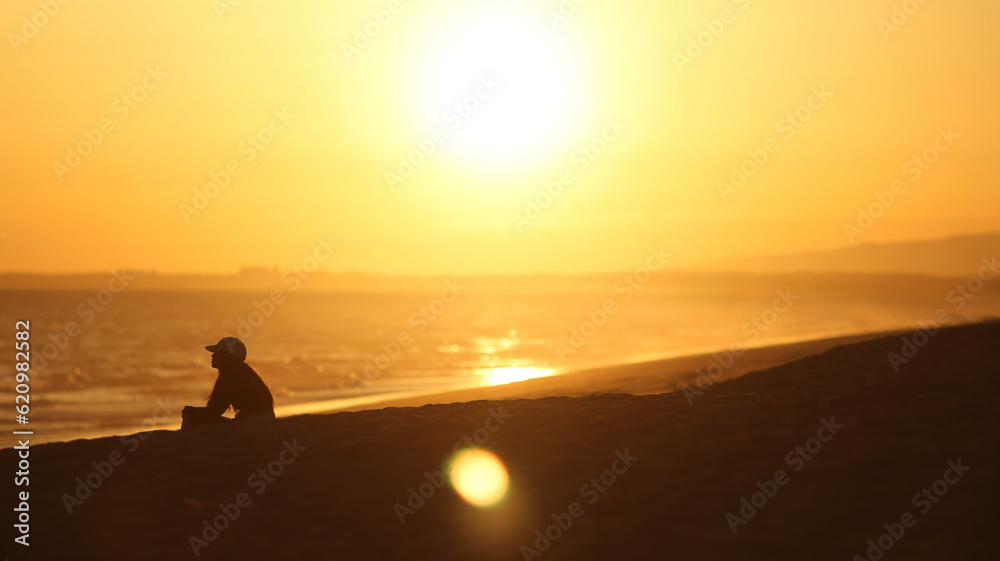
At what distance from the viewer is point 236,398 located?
10.4 metres

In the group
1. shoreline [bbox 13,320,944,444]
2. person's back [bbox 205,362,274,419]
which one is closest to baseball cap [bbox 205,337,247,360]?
person's back [bbox 205,362,274,419]

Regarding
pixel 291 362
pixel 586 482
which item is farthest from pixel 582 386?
pixel 291 362

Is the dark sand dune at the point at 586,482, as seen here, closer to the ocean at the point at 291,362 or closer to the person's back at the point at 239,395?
the person's back at the point at 239,395

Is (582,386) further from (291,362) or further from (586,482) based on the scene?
(291,362)

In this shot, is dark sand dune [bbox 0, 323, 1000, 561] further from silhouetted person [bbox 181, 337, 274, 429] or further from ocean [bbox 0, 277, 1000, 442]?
ocean [bbox 0, 277, 1000, 442]

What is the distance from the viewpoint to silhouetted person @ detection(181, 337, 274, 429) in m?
10.2

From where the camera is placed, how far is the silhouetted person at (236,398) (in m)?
10.2

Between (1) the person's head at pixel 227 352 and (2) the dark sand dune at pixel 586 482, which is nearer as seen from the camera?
(2) the dark sand dune at pixel 586 482

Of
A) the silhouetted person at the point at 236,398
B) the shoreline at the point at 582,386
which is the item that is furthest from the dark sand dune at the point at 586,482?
the shoreline at the point at 582,386

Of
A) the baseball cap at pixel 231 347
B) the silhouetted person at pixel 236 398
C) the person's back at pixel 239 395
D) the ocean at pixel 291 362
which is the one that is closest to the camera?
the baseball cap at pixel 231 347

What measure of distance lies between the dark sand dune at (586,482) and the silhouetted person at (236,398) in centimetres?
85

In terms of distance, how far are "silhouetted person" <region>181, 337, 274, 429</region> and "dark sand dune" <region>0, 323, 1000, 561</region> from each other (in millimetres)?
855

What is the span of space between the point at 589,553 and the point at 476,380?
26.1m

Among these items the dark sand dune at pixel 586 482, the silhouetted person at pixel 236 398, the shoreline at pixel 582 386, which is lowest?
the dark sand dune at pixel 586 482
